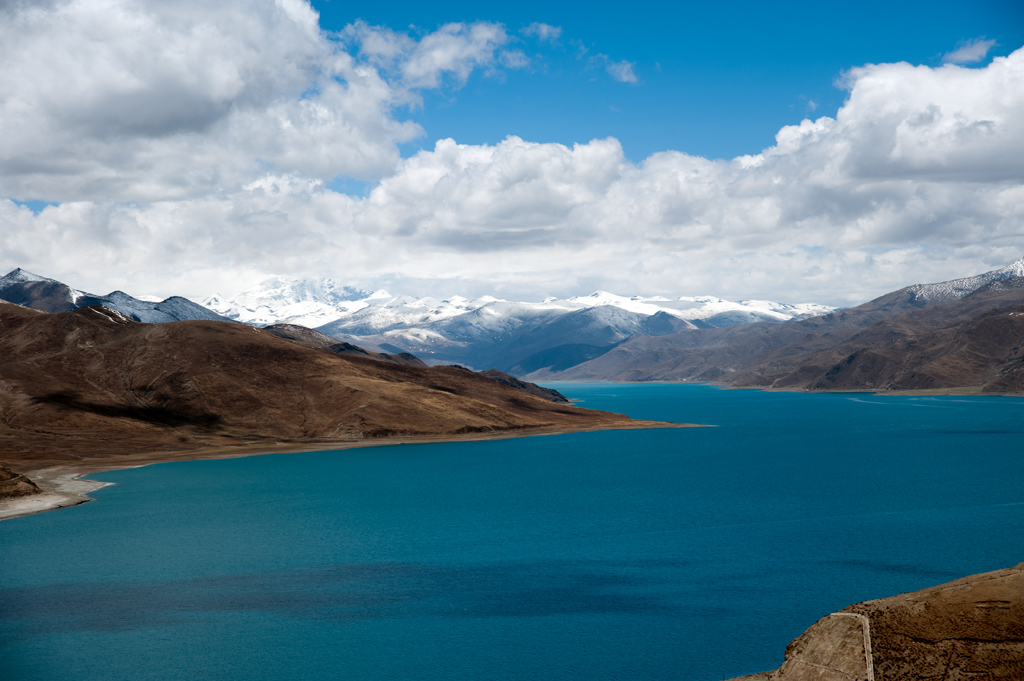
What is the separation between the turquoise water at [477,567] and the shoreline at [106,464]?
14.9ft

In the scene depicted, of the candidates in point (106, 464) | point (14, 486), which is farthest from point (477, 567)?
point (106, 464)

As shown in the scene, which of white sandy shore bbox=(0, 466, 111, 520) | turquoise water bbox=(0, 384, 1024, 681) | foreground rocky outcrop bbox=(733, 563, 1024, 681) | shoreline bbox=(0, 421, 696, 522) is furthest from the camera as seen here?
shoreline bbox=(0, 421, 696, 522)

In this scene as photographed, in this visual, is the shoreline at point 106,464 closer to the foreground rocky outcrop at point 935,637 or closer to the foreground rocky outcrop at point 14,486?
the foreground rocky outcrop at point 14,486

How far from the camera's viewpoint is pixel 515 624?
49.4 metres

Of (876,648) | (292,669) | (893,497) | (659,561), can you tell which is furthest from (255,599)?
(893,497)

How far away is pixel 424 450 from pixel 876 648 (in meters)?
149

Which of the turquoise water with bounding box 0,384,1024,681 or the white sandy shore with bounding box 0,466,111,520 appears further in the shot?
the white sandy shore with bounding box 0,466,111,520

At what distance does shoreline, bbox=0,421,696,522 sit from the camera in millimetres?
96125

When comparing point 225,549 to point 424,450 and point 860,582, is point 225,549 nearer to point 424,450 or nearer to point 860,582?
point 860,582

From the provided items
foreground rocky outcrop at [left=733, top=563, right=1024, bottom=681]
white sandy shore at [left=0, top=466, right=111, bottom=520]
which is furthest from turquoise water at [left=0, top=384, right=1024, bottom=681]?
foreground rocky outcrop at [left=733, top=563, right=1024, bottom=681]

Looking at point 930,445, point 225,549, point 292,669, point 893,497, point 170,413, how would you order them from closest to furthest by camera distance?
point 292,669
point 225,549
point 893,497
point 930,445
point 170,413

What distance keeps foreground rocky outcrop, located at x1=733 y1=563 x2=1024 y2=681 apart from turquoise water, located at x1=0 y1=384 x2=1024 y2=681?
1385 centimetres

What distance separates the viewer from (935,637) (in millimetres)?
26375

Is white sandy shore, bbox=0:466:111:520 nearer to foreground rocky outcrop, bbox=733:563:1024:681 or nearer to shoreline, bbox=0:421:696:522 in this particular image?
shoreline, bbox=0:421:696:522
